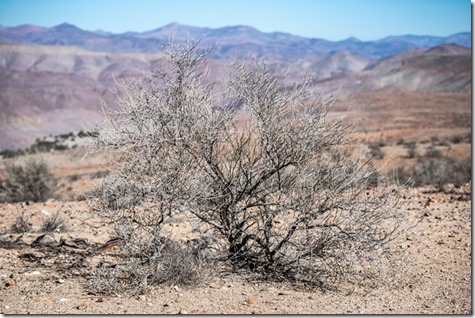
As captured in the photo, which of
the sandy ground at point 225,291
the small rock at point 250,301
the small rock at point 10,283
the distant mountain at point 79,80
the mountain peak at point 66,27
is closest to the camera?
the sandy ground at point 225,291

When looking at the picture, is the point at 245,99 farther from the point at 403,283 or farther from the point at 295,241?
the point at 403,283

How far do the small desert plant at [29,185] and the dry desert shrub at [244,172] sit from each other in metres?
7.74

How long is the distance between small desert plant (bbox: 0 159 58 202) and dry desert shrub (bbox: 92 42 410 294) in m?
7.74

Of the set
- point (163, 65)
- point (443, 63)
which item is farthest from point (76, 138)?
point (443, 63)

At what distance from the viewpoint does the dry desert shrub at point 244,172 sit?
647 centimetres

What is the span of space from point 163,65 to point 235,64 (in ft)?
2.87

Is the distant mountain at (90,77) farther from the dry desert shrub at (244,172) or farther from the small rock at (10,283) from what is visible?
the small rock at (10,283)

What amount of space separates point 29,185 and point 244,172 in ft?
28.3

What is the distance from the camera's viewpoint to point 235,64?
6961 millimetres

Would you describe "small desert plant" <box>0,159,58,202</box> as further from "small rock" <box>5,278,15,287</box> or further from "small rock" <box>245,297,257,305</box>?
"small rock" <box>245,297,257,305</box>

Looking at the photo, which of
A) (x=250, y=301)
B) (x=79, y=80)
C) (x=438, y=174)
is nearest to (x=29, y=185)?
(x=250, y=301)

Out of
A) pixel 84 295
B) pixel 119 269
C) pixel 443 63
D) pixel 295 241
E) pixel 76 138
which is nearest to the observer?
pixel 84 295

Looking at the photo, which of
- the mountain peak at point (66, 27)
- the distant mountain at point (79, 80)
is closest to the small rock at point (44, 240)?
the distant mountain at point (79, 80)

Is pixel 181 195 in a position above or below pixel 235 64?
below
